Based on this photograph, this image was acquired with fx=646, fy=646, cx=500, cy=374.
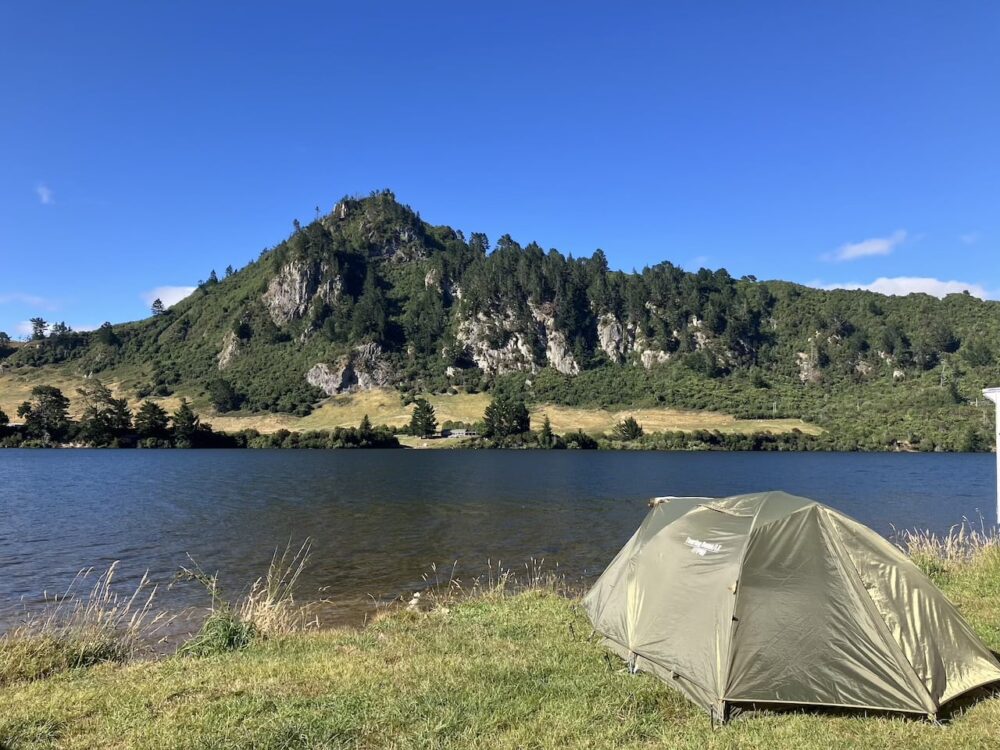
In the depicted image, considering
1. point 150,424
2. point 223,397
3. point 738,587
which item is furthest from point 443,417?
point 738,587

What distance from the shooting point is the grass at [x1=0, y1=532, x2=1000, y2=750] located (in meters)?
7.09

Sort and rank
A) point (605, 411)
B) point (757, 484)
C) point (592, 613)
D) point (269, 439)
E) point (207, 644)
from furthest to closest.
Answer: point (605, 411) < point (269, 439) < point (757, 484) < point (592, 613) < point (207, 644)

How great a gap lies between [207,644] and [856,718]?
1007cm

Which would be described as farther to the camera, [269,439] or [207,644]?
[269,439]

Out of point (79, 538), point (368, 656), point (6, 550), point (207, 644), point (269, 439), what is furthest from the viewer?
point (269, 439)

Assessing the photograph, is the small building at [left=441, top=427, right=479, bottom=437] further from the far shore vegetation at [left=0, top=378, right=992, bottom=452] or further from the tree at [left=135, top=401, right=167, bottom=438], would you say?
the tree at [left=135, top=401, right=167, bottom=438]

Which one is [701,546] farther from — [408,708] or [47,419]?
[47,419]

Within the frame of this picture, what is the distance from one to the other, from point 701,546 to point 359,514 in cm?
3492

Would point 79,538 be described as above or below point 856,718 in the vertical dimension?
below

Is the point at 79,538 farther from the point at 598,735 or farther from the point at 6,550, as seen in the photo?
the point at 598,735

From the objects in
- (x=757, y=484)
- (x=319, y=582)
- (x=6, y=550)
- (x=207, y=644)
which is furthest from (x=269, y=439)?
(x=207, y=644)

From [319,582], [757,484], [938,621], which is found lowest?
[757,484]

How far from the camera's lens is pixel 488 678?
8.91m

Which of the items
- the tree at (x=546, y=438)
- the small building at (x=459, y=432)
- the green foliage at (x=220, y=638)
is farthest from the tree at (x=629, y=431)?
the green foliage at (x=220, y=638)
